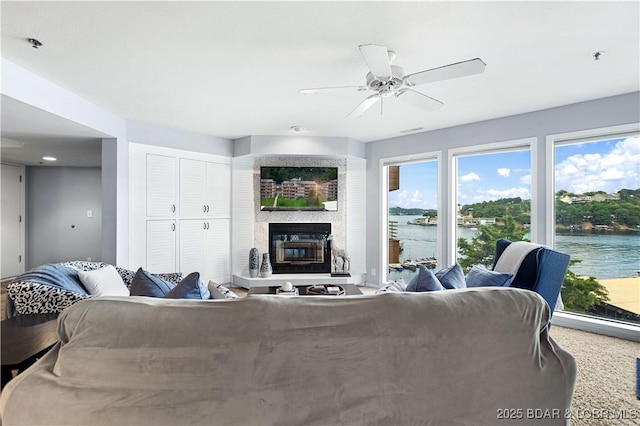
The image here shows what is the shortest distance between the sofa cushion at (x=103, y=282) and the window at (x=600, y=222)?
4.38 meters

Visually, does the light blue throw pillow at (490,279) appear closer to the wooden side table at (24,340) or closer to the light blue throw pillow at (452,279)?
the light blue throw pillow at (452,279)

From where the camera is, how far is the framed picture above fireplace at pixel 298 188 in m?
5.32

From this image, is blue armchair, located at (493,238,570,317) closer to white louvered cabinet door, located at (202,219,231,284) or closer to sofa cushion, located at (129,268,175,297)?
sofa cushion, located at (129,268,175,297)

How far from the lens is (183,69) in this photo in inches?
105

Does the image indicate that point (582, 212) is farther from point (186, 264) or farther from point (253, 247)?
point (186, 264)

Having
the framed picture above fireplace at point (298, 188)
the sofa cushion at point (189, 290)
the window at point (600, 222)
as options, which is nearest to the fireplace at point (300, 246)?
the framed picture above fireplace at point (298, 188)

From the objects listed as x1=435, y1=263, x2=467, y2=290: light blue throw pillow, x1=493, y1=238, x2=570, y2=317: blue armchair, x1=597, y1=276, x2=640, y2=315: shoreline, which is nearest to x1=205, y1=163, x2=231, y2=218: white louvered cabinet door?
x1=435, y1=263, x2=467, y2=290: light blue throw pillow

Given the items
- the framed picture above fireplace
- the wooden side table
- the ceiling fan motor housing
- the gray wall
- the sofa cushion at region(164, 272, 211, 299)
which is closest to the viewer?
the wooden side table

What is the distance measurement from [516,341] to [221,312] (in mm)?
1047

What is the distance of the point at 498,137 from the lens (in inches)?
162

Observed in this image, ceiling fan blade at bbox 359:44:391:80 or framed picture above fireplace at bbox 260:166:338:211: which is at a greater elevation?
ceiling fan blade at bbox 359:44:391:80

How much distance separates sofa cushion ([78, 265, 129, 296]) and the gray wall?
4.79 meters

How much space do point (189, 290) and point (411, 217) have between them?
161 inches

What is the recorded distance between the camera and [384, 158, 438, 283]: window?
4.89m
